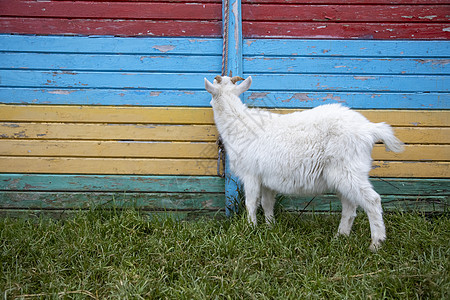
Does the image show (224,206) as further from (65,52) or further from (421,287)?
(65,52)

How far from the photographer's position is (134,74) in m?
4.09

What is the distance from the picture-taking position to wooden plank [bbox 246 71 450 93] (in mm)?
4055

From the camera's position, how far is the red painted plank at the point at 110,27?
402 cm

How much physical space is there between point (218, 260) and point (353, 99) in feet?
8.10

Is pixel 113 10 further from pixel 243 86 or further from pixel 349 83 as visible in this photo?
pixel 349 83

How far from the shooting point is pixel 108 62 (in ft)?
13.4

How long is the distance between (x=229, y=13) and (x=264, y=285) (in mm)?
3003

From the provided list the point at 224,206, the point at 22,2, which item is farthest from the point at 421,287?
the point at 22,2

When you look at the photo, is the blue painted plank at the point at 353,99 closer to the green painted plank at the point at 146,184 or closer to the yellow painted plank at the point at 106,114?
the yellow painted plank at the point at 106,114

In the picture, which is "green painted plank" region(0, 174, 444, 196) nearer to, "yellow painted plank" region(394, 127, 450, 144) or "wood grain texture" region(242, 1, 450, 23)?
"yellow painted plank" region(394, 127, 450, 144)

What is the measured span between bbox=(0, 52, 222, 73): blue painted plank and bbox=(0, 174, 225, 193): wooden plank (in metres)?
1.29

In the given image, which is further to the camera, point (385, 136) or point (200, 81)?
point (200, 81)

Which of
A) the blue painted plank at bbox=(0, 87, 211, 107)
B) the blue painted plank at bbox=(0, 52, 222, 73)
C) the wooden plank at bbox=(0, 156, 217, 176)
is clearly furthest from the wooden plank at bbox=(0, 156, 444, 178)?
the blue painted plank at bbox=(0, 52, 222, 73)

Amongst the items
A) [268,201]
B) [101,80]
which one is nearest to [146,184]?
[101,80]
